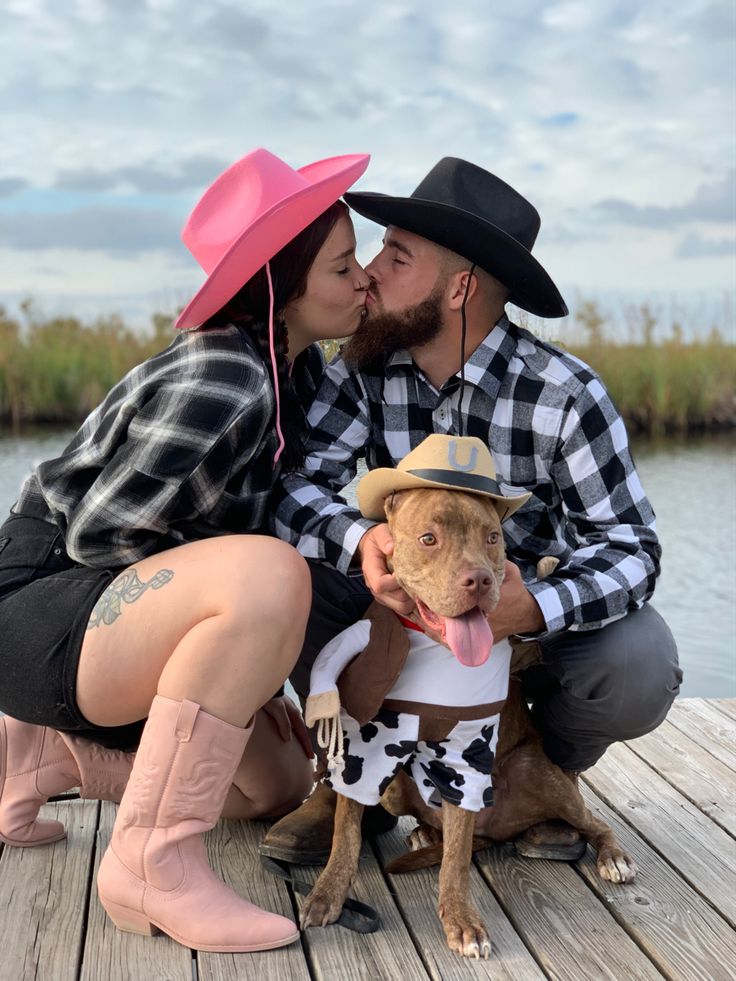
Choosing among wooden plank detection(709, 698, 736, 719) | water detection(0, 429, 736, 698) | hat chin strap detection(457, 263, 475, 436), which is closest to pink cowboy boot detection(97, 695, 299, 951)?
hat chin strap detection(457, 263, 475, 436)

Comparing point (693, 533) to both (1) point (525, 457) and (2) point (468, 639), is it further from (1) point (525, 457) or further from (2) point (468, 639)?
(2) point (468, 639)

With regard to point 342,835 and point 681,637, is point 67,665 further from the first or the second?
point 681,637

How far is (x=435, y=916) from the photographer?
237cm

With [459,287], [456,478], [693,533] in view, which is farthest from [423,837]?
[693,533]

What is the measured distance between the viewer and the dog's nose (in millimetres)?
2096

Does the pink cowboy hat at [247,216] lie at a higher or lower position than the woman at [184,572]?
higher

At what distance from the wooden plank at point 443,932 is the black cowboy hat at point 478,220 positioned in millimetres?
1440

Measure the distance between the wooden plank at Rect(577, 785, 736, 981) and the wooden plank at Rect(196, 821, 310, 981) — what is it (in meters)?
0.72

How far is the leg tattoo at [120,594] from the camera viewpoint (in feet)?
7.63

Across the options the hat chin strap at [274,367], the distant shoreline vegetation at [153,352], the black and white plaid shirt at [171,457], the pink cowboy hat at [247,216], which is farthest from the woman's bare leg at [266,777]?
the distant shoreline vegetation at [153,352]

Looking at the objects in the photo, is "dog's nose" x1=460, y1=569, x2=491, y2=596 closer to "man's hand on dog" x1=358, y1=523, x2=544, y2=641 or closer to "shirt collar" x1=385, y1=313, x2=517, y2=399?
"man's hand on dog" x1=358, y1=523, x2=544, y2=641

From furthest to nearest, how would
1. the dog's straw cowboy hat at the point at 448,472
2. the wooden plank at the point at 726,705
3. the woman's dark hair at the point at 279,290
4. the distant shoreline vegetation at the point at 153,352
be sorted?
the distant shoreline vegetation at the point at 153,352 → the wooden plank at the point at 726,705 → the woman's dark hair at the point at 279,290 → the dog's straw cowboy hat at the point at 448,472

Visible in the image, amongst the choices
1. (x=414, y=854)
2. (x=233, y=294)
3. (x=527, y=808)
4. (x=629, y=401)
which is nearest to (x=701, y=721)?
(x=527, y=808)

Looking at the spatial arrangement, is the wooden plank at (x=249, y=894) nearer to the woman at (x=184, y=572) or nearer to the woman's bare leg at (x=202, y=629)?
the woman at (x=184, y=572)
